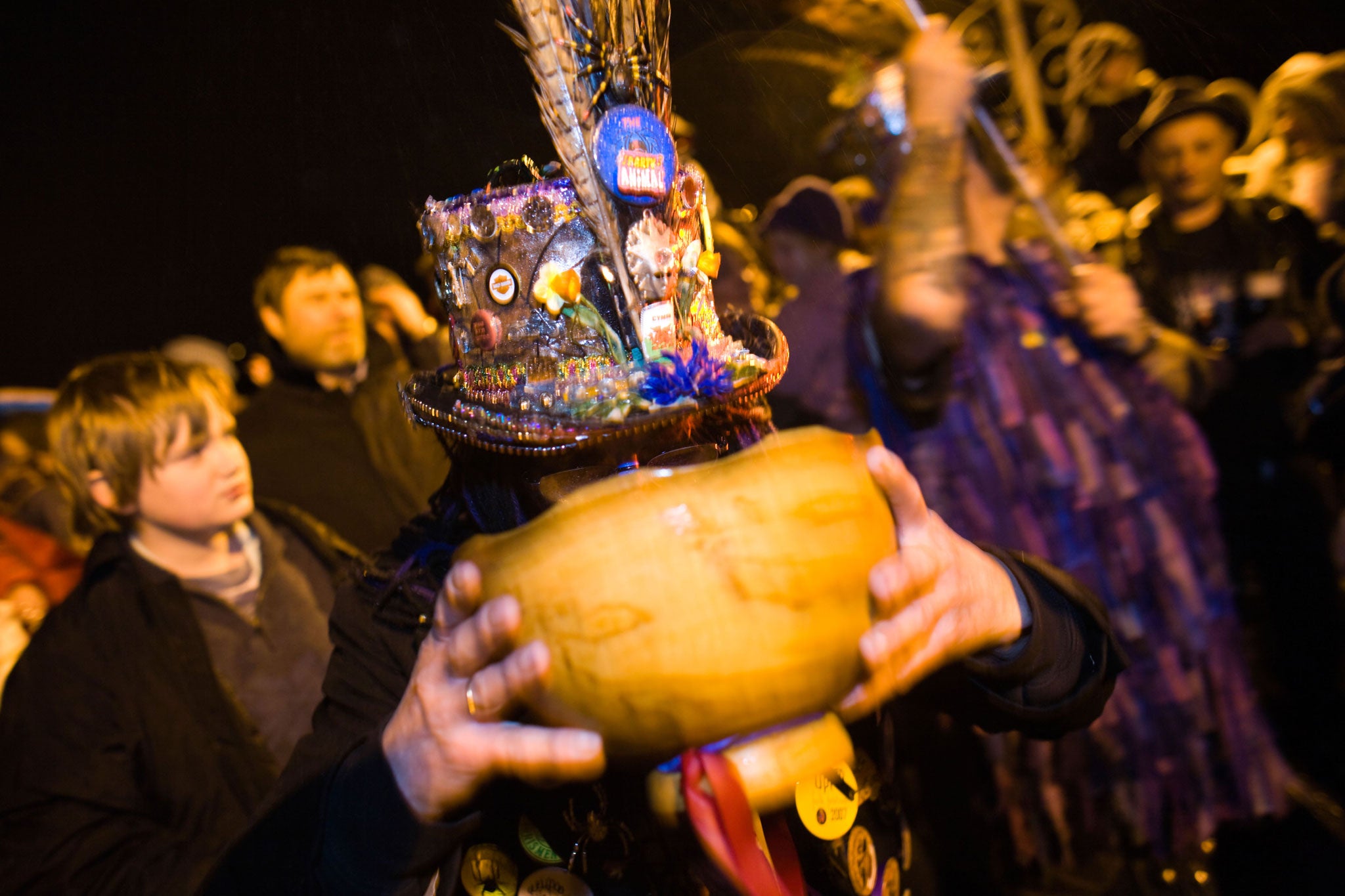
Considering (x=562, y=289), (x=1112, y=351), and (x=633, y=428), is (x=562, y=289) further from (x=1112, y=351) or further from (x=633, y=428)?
(x=1112, y=351)

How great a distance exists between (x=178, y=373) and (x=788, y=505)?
6.42ft

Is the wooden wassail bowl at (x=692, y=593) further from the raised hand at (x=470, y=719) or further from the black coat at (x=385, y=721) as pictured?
the black coat at (x=385, y=721)

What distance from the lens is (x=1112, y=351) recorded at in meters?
2.03

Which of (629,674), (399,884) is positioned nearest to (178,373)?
(399,884)

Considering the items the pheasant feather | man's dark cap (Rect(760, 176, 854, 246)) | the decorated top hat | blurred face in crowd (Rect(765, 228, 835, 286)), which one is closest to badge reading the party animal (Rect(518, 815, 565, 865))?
the decorated top hat

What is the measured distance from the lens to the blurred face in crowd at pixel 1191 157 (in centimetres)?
262

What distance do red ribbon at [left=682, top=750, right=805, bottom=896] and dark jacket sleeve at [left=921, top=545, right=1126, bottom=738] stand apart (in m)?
0.44

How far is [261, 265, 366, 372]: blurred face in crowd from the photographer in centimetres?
247

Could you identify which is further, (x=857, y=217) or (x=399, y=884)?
(x=857, y=217)

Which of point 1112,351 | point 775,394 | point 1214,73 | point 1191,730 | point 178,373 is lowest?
point 1191,730

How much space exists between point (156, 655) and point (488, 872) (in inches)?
44.2

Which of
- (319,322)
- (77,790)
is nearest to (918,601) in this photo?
(77,790)

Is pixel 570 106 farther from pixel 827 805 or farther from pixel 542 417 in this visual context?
pixel 827 805

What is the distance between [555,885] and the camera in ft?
3.30
